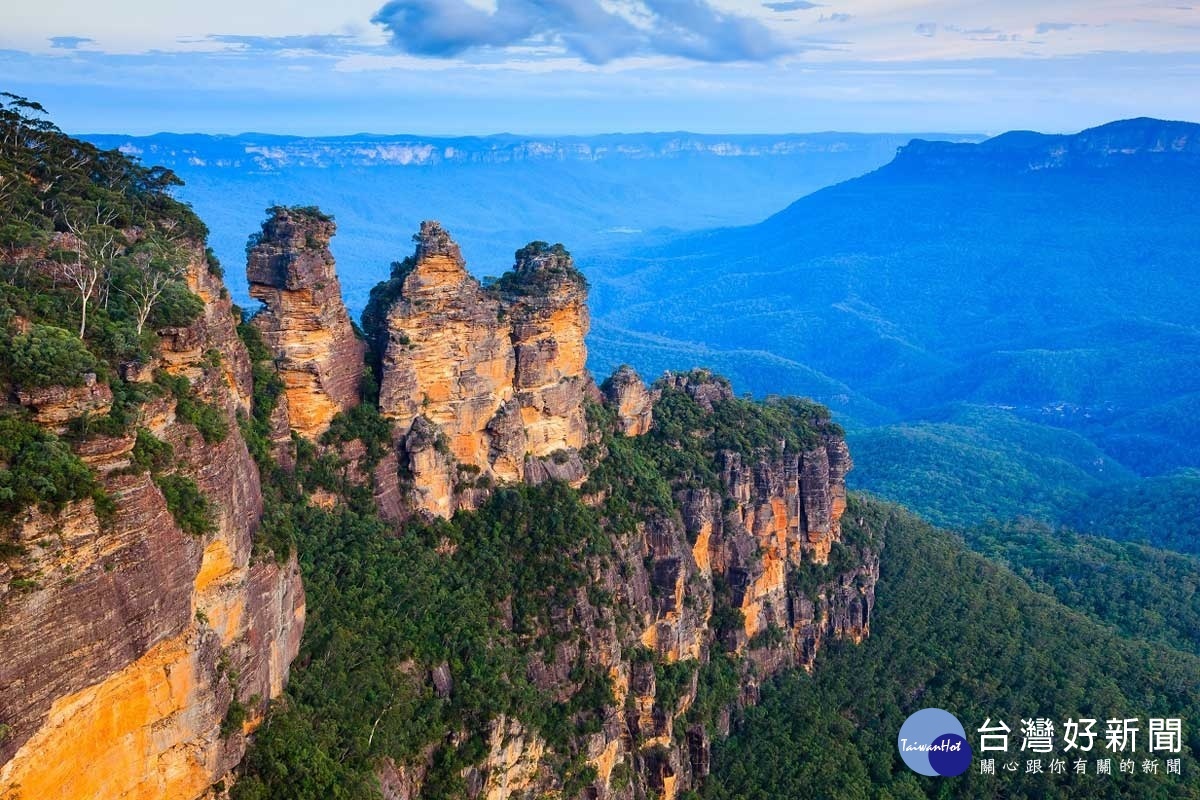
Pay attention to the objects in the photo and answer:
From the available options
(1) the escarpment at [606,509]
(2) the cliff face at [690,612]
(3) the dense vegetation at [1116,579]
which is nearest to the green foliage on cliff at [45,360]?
(1) the escarpment at [606,509]

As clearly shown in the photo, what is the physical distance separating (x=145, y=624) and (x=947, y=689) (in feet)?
128

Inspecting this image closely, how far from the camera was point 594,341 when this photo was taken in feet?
596

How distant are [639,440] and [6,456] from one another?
3251 centimetres

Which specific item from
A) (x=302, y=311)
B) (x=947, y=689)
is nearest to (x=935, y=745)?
(x=947, y=689)

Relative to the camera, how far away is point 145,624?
2078 centimetres

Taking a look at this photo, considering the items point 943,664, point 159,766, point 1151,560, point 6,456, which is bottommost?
point 1151,560

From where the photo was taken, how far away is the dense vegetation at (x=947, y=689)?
42469 mm

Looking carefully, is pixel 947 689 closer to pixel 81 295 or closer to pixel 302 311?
pixel 302 311

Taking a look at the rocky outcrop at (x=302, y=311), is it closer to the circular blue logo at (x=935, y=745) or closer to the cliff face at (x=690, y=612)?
the cliff face at (x=690, y=612)

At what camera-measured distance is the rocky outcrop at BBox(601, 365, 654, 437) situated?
154 ft

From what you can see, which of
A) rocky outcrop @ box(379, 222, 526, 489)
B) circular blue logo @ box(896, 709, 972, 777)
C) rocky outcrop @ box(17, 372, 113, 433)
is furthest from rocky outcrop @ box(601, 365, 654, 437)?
rocky outcrop @ box(17, 372, 113, 433)

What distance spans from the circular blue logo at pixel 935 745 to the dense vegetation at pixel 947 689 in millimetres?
512

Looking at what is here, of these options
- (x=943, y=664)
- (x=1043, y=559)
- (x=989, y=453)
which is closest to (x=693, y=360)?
(x=989, y=453)

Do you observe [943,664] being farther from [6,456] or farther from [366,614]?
[6,456]
